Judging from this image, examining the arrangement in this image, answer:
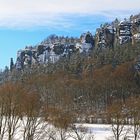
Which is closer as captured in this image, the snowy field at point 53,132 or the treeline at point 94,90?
the snowy field at point 53,132

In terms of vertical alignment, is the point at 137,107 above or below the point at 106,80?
below

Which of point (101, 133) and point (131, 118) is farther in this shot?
point (131, 118)

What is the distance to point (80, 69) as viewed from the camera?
607ft

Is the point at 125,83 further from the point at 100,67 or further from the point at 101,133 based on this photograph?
the point at 101,133

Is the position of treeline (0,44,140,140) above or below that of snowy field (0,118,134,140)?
above

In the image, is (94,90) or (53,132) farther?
(94,90)

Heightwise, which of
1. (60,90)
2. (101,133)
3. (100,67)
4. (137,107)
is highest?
(100,67)

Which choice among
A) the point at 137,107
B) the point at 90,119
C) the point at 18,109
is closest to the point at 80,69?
the point at 90,119

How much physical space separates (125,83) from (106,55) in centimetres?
4090

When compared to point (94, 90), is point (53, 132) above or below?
below

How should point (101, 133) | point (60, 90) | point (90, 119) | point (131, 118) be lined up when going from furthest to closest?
point (60, 90) → point (90, 119) → point (131, 118) → point (101, 133)

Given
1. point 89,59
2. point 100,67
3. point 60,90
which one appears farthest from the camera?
point 89,59

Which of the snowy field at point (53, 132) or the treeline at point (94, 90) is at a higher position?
the treeline at point (94, 90)

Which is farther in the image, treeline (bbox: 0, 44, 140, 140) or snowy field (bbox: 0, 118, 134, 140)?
treeline (bbox: 0, 44, 140, 140)
